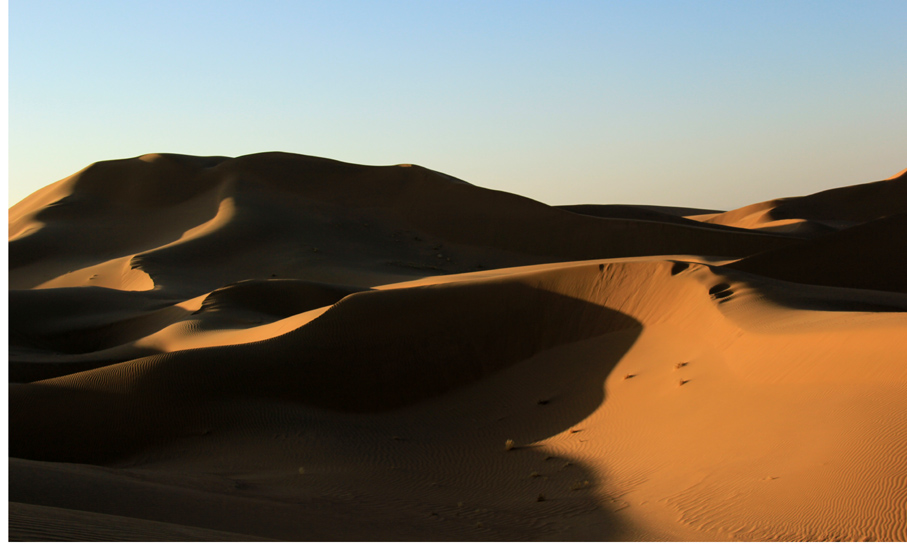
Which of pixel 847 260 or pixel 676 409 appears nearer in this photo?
pixel 676 409

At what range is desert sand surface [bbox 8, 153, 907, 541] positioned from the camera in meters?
5.83

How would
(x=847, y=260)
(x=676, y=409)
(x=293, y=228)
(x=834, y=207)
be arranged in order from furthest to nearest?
(x=834, y=207) < (x=293, y=228) < (x=847, y=260) < (x=676, y=409)

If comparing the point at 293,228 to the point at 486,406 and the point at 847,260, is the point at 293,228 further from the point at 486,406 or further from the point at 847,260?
the point at 486,406

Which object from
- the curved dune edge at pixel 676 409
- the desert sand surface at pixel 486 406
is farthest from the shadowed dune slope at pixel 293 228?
the curved dune edge at pixel 676 409

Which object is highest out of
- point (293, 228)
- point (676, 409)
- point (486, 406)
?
point (293, 228)

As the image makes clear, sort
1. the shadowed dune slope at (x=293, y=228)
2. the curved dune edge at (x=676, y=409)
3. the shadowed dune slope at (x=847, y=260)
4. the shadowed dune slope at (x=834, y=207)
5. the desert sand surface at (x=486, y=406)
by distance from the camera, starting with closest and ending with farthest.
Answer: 1. the curved dune edge at (x=676, y=409)
2. the desert sand surface at (x=486, y=406)
3. the shadowed dune slope at (x=847, y=260)
4. the shadowed dune slope at (x=293, y=228)
5. the shadowed dune slope at (x=834, y=207)

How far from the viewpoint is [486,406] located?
36.4ft

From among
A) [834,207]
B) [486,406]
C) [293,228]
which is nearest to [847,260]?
[486,406]

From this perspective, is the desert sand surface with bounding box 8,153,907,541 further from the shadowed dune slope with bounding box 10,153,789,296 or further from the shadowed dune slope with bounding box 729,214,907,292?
the shadowed dune slope with bounding box 10,153,789,296

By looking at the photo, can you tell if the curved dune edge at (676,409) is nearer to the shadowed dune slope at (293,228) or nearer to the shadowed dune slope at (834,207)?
the shadowed dune slope at (293,228)

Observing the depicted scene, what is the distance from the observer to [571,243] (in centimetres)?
3042

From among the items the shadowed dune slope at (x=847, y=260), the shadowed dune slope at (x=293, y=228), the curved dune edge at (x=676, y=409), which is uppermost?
the shadowed dune slope at (x=293, y=228)

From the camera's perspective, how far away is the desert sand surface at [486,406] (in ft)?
19.1

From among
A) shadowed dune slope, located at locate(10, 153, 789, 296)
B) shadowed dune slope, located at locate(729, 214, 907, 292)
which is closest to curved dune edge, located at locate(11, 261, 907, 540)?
shadowed dune slope, located at locate(729, 214, 907, 292)
